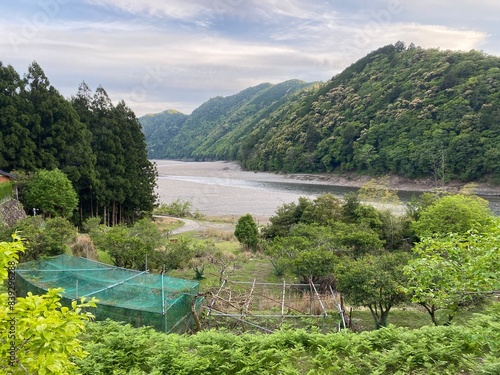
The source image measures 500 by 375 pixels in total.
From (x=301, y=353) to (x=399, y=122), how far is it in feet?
213

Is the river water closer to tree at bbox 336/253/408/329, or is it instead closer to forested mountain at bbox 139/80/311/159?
tree at bbox 336/253/408/329

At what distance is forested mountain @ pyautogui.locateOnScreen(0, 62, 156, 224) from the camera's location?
2480cm

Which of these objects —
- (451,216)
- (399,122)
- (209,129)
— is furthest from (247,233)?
(209,129)

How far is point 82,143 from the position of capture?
89.2 ft

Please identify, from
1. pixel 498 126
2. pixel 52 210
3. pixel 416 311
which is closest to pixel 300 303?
pixel 416 311

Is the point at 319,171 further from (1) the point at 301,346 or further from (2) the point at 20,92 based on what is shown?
(1) the point at 301,346

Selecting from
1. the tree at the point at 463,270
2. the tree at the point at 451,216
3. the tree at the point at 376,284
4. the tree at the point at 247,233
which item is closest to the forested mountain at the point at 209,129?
the tree at the point at 247,233

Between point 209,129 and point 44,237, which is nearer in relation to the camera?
point 44,237

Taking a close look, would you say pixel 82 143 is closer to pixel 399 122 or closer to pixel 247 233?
pixel 247 233

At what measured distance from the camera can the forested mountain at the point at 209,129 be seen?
444ft

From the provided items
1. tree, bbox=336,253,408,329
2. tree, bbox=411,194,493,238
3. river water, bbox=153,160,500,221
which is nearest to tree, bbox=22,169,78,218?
tree, bbox=336,253,408,329

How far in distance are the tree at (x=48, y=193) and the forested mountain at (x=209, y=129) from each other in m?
93.6

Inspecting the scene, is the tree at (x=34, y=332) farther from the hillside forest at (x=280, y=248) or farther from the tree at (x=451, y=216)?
the tree at (x=451, y=216)

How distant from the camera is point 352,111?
7606cm
